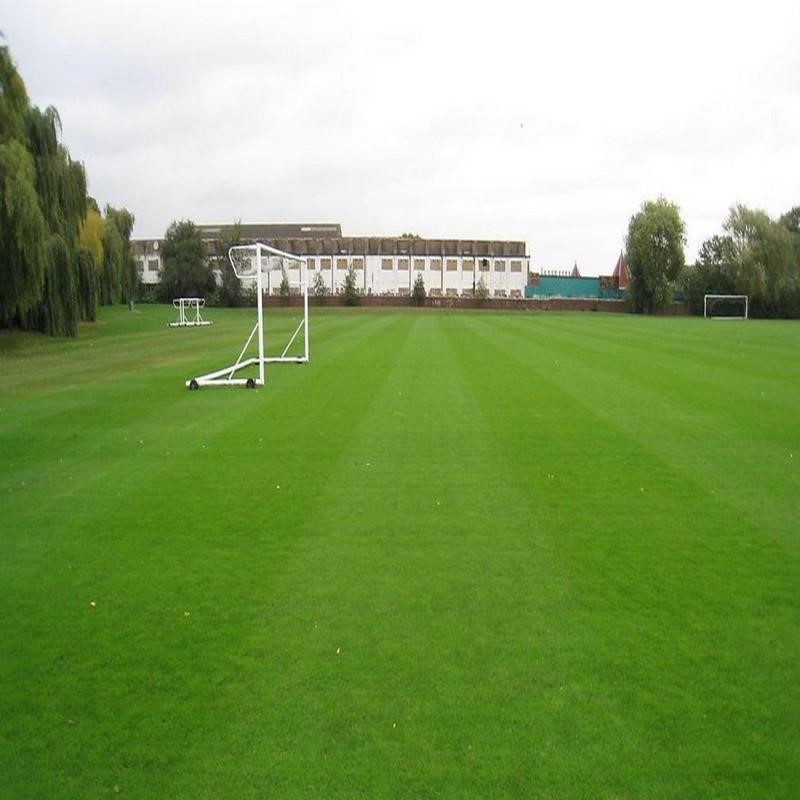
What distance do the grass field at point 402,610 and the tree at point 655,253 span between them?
67.5 meters

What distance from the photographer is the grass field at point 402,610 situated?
11.0ft

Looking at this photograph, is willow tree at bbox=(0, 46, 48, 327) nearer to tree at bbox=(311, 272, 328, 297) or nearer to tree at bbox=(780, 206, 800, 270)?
tree at bbox=(311, 272, 328, 297)

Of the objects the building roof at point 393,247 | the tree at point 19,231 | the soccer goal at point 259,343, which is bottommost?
the soccer goal at point 259,343

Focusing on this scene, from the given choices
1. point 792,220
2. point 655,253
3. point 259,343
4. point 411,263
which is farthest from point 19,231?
point 792,220

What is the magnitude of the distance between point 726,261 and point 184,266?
5281cm

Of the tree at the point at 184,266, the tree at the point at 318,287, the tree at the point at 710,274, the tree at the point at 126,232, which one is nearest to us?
the tree at the point at 126,232

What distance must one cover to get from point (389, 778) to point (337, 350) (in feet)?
70.6

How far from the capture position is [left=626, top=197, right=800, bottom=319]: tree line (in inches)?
2869

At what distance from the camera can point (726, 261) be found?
251ft

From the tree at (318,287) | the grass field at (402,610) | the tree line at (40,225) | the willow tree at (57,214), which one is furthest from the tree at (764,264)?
the grass field at (402,610)

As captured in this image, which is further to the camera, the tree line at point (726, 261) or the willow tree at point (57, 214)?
the tree line at point (726, 261)

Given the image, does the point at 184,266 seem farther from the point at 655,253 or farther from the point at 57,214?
the point at 57,214

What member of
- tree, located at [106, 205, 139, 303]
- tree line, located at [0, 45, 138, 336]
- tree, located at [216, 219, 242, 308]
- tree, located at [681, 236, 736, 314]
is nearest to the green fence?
tree, located at [681, 236, 736, 314]

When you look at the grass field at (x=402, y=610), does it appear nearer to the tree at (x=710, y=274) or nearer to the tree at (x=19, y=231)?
the tree at (x=19, y=231)
